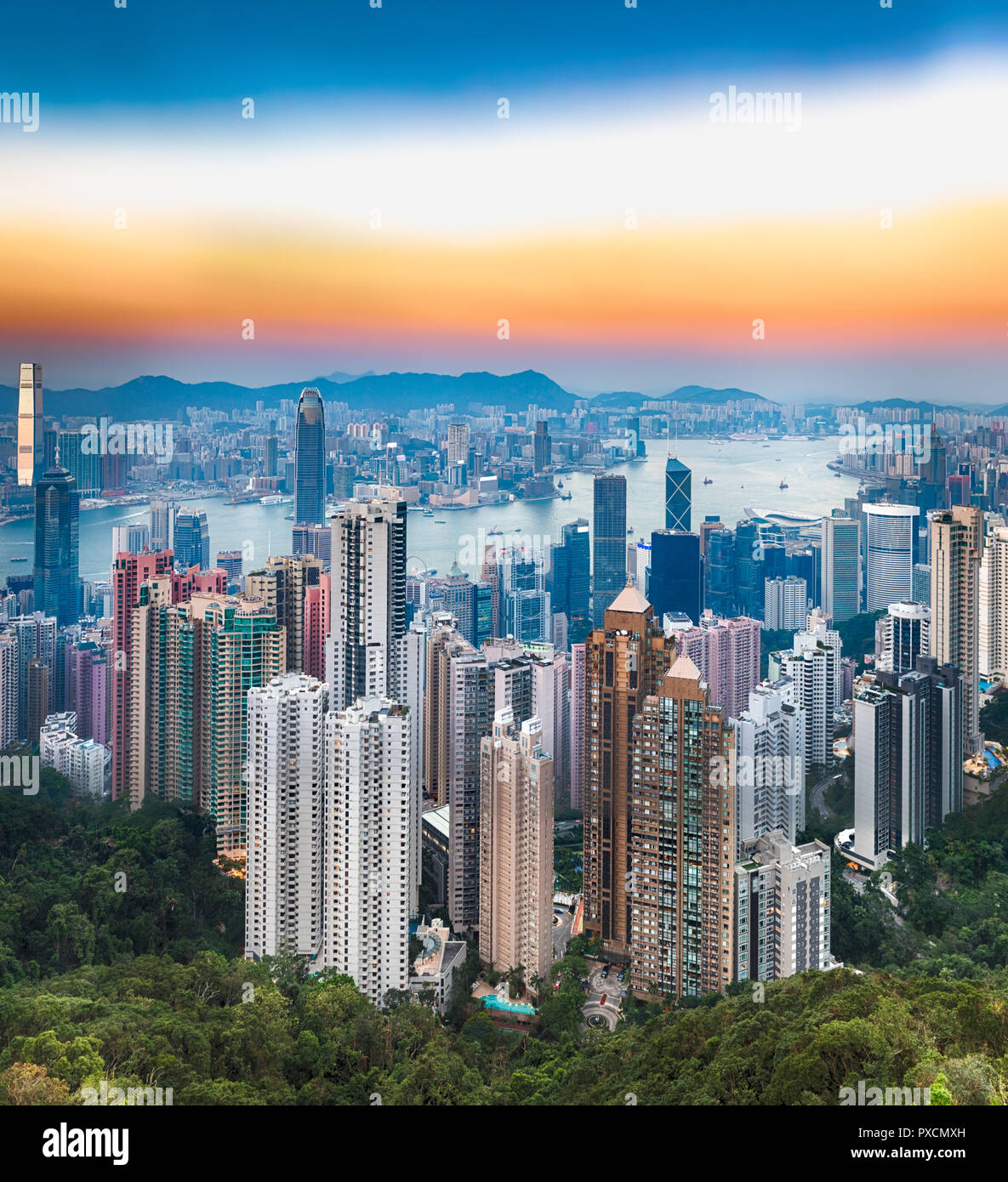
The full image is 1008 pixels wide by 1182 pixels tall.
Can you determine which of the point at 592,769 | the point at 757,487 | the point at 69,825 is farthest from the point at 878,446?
the point at 69,825

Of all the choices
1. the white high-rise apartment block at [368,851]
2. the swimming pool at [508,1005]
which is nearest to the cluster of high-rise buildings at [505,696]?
the white high-rise apartment block at [368,851]

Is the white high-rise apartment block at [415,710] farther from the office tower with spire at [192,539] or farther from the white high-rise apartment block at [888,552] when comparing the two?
the white high-rise apartment block at [888,552]

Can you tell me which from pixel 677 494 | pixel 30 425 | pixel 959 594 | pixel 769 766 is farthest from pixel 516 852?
pixel 959 594

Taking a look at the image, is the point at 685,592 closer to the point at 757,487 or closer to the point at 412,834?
the point at 757,487

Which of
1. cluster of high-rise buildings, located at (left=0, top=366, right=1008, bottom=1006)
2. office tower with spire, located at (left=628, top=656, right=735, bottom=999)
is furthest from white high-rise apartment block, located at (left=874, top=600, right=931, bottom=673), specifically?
office tower with spire, located at (left=628, top=656, right=735, bottom=999)

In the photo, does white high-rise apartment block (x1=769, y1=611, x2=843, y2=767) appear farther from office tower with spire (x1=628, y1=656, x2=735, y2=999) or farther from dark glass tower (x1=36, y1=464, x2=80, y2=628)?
dark glass tower (x1=36, y1=464, x2=80, y2=628)
